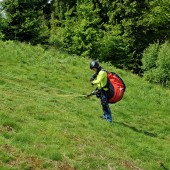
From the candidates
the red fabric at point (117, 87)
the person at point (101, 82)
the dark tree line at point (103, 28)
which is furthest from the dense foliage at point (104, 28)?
the red fabric at point (117, 87)

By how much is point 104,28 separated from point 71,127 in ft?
145

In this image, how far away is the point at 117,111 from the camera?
21375 millimetres

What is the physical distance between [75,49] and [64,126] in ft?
121

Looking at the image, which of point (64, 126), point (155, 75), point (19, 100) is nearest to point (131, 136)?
point (64, 126)

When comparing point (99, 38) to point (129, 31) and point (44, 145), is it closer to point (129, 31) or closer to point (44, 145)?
point (129, 31)

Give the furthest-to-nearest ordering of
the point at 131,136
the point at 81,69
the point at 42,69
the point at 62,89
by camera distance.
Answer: the point at 81,69 → the point at 42,69 → the point at 62,89 → the point at 131,136

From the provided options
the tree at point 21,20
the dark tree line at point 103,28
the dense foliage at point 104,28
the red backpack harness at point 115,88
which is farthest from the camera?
the dense foliage at point 104,28

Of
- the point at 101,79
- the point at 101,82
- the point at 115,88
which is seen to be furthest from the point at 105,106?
the point at 101,79

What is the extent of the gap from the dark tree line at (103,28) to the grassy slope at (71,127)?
14.6 metres

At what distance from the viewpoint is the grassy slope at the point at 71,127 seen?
11.4 metres

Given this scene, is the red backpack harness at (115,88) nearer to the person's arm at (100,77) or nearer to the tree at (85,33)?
the person's arm at (100,77)

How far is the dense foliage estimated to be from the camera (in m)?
42.2

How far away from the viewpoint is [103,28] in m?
57.4

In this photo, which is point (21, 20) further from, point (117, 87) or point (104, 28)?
point (117, 87)
